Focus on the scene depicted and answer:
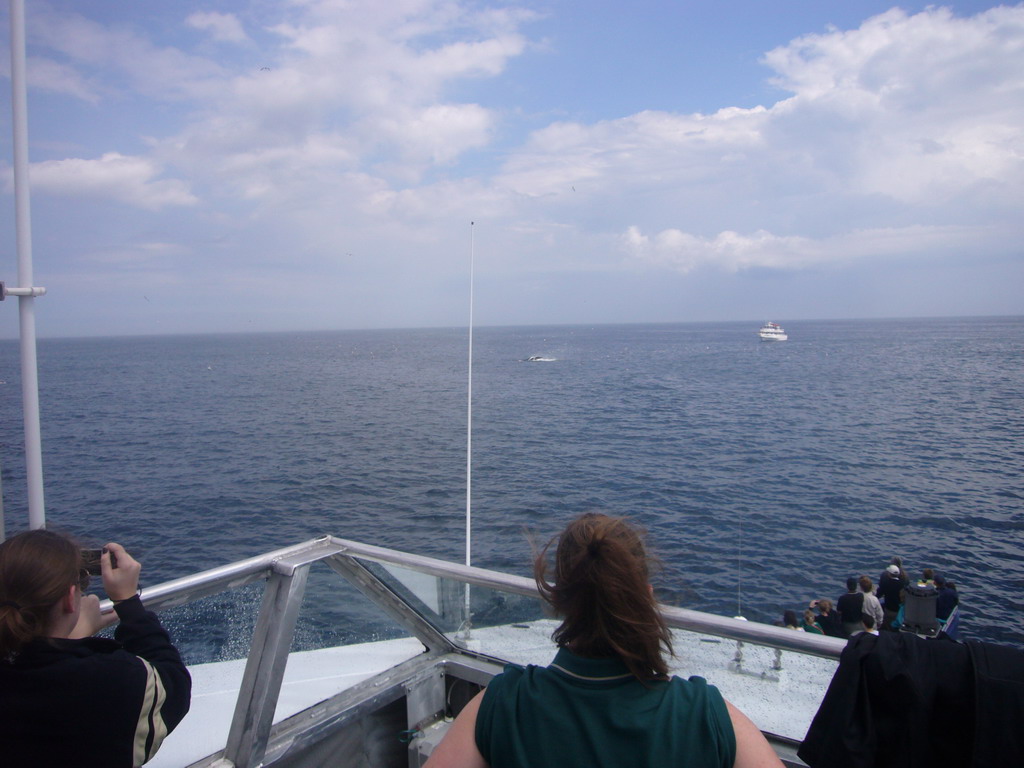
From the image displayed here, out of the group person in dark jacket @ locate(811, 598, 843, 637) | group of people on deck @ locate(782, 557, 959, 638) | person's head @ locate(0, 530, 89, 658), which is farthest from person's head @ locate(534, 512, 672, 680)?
person in dark jacket @ locate(811, 598, 843, 637)

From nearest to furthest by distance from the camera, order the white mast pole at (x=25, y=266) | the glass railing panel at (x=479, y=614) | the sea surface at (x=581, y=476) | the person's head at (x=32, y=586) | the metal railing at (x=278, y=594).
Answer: the person's head at (x=32, y=586), the metal railing at (x=278, y=594), the glass railing panel at (x=479, y=614), the white mast pole at (x=25, y=266), the sea surface at (x=581, y=476)

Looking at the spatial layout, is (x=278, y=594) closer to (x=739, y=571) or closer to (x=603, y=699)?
(x=603, y=699)

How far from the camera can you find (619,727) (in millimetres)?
1483

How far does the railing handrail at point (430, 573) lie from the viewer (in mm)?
2047

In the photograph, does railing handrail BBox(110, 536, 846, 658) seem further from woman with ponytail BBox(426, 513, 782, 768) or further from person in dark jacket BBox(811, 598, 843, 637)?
person in dark jacket BBox(811, 598, 843, 637)

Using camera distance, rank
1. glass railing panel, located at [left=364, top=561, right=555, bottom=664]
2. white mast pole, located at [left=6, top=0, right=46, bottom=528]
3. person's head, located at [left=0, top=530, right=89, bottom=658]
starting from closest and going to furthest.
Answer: person's head, located at [left=0, top=530, right=89, bottom=658] → glass railing panel, located at [left=364, top=561, right=555, bottom=664] → white mast pole, located at [left=6, top=0, right=46, bottom=528]

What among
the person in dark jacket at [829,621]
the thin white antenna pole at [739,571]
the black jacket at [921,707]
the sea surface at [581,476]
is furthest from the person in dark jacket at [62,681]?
the thin white antenna pole at [739,571]

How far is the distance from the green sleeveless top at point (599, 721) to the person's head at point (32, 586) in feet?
3.65

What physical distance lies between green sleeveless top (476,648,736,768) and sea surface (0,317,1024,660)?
29cm

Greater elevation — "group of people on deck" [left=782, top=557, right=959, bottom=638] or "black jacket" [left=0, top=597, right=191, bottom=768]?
"black jacket" [left=0, top=597, right=191, bottom=768]

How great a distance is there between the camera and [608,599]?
157 centimetres

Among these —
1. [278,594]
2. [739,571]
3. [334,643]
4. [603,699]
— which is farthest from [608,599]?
[739,571]

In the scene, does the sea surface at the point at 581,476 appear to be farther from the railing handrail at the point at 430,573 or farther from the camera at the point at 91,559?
the camera at the point at 91,559

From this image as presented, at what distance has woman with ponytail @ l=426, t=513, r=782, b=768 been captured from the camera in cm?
147
